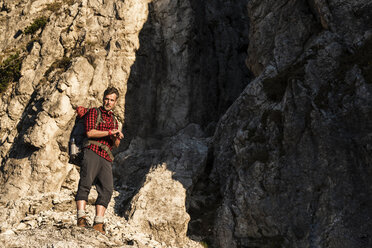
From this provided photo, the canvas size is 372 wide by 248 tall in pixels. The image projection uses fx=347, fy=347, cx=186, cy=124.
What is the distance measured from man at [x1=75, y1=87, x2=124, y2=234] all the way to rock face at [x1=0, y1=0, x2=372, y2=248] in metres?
0.76

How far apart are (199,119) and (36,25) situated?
47.7 ft

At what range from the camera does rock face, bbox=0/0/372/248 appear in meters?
11.1

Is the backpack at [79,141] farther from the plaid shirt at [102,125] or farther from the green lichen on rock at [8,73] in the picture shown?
the green lichen on rock at [8,73]

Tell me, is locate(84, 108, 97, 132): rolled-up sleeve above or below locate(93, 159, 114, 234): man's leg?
above

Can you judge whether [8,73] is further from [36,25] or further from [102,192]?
[102,192]

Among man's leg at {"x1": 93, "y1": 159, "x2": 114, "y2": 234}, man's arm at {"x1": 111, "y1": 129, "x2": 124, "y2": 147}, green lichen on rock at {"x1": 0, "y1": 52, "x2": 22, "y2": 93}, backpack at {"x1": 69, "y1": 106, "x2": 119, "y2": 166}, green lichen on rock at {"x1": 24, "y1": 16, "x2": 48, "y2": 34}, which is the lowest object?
man's leg at {"x1": 93, "y1": 159, "x2": 114, "y2": 234}

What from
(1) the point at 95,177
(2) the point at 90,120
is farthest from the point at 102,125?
(1) the point at 95,177

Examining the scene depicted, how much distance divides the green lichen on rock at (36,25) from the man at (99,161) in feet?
64.1

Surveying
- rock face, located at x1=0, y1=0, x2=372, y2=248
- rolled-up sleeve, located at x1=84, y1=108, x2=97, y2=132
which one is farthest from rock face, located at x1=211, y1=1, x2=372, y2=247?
rolled-up sleeve, located at x1=84, y1=108, x2=97, y2=132

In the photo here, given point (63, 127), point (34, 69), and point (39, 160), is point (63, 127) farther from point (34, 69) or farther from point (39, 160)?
point (34, 69)

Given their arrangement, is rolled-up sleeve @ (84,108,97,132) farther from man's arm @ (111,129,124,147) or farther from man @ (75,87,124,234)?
man's arm @ (111,129,124,147)

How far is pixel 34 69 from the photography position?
24.1 meters

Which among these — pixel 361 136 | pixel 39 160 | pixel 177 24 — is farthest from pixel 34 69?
pixel 361 136

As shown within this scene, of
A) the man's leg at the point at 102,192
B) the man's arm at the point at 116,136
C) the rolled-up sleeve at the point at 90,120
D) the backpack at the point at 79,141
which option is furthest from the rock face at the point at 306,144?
the rolled-up sleeve at the point at 90,120
